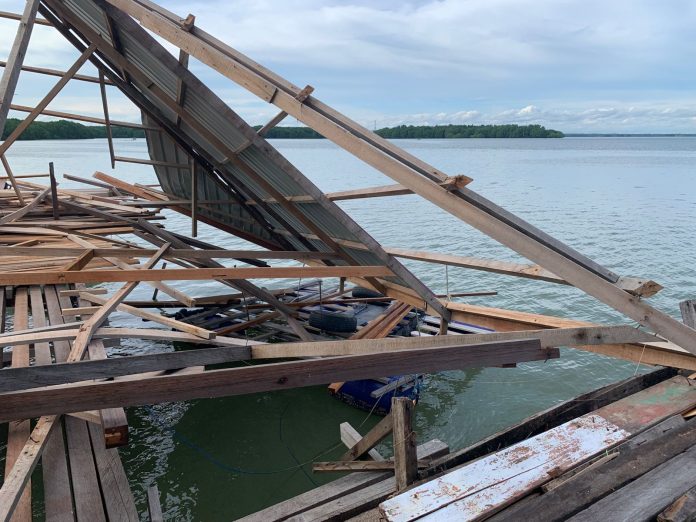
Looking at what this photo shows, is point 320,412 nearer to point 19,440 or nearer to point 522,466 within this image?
point 19,440

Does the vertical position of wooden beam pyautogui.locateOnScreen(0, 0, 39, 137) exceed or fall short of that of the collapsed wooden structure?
it exceeds it

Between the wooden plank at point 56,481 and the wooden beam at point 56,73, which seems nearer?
the wooden plank at point 56,481

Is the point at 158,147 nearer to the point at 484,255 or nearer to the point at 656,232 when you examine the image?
the point at 484,255

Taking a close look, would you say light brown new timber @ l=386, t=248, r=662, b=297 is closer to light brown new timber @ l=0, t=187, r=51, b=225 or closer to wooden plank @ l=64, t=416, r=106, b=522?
wooden plank @ l=64, t=416, r=106, b=522

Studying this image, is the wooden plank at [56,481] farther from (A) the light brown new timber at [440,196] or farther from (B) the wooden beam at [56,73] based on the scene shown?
(B) the wooden beam at [56,73]

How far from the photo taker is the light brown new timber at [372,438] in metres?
4.06

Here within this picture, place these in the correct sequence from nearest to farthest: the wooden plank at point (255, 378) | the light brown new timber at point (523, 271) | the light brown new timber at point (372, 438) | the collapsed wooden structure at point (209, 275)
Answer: the wooden plank at point (255, 378), the collapsed wooden structure at point (209, 275), the light brown new timber at point (523, 271), the light brown new timber at point (372, 438)

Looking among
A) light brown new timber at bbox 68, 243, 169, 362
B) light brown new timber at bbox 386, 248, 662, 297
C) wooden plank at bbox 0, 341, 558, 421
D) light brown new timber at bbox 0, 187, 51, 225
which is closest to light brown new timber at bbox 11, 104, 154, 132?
light brown new timber at bbox 0, 187, 51, 225

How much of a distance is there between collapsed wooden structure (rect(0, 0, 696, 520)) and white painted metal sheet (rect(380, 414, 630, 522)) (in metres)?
0.66

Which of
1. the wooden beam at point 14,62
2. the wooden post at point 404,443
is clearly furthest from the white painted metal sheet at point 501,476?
the wooden beam at point 14,62

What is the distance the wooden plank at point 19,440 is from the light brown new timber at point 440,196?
283 cm

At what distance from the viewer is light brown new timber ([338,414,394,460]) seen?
13.3ft

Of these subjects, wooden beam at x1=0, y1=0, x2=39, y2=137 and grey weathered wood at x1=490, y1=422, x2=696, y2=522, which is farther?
wooden beam at x1=0, y1=0, x2=39, y2=137

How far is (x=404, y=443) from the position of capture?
354cm
